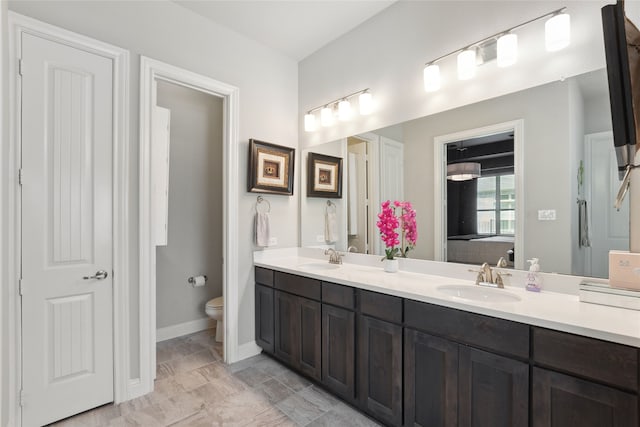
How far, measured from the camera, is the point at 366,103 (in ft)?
8.29

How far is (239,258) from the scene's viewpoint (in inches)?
107

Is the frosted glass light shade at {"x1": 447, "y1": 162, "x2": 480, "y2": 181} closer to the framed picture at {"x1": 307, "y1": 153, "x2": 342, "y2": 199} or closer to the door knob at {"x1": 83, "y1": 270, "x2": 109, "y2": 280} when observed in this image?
the framed picture at {"x1": 307, "y1": 153, "x2": 342, "y2": 199}

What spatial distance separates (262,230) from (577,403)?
2.28 metres

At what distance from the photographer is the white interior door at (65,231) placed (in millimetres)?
1788

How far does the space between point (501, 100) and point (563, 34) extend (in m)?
0.39

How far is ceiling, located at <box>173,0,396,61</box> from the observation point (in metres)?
2.36

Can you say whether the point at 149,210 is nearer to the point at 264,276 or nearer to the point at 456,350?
the point at 264,276

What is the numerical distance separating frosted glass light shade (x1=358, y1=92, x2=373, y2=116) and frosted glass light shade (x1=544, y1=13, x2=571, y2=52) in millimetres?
1206

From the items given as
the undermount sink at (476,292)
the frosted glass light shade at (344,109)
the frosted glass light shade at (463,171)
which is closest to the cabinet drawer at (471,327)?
the undermount sink at (476,292)

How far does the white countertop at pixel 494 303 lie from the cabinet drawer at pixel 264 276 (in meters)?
0.05

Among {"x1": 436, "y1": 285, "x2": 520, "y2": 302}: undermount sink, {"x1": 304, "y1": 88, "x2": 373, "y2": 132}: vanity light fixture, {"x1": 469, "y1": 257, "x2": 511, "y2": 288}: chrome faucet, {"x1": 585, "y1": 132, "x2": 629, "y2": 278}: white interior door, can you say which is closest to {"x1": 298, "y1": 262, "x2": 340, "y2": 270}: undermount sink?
{"x1": 436, "y1": 285, "x2": 520, "y2": 302}: undermount sink

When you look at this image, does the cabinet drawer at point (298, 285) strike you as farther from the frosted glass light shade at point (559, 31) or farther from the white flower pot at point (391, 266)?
the frosted glass light shade at point (559, 31)

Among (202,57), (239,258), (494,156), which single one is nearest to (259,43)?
(202,57)

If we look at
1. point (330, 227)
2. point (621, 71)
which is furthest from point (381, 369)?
point (621, 71)
